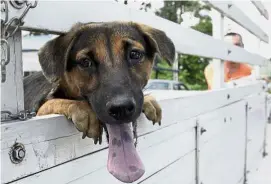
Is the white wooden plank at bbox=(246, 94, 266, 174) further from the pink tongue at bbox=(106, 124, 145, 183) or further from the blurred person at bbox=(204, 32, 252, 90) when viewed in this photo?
the pink tongue at bbox=(106, 124, 145, 183)

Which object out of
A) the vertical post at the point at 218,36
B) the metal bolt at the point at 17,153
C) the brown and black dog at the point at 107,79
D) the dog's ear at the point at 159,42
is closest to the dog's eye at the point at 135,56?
the brown and black dog at the point at 107,79

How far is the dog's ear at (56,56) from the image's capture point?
2.11 meters

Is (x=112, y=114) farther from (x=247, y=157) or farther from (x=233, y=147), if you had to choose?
(x=247, y=157)

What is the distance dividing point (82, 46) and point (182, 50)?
4.18ft

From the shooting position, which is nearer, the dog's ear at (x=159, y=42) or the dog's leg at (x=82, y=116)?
the dog's leg at (x=82, y=116)

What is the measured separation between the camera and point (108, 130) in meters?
1.92

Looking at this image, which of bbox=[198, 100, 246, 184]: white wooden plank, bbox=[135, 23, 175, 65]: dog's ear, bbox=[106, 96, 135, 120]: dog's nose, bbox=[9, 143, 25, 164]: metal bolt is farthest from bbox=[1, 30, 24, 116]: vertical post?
bbox=[198, 100, 246, 184]: white wooden plank

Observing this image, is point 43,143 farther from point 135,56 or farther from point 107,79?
point 135,56

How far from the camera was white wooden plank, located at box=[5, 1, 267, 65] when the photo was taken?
1.69m

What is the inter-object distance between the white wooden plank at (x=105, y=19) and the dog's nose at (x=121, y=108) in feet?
1.40

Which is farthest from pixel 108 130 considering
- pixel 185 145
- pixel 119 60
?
pixel 185 145

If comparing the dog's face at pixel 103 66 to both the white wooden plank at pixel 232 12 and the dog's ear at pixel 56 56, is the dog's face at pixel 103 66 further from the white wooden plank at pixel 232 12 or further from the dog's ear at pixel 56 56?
the white wooden plank at pixel 232 12

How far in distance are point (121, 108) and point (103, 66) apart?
A: 0.36 m

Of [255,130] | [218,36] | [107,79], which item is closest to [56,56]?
[107,79]
